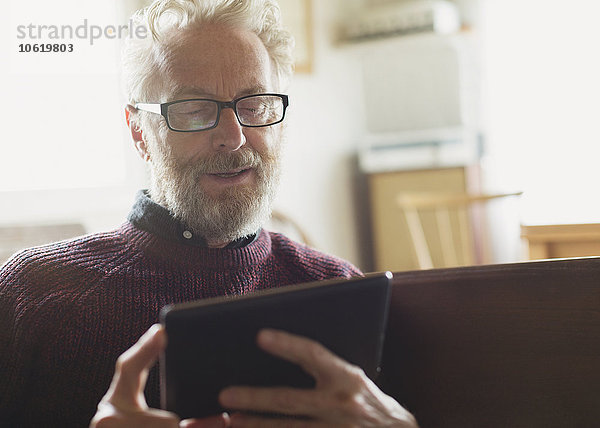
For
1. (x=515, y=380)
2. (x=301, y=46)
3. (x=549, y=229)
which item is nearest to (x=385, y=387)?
(x=515, y=380)

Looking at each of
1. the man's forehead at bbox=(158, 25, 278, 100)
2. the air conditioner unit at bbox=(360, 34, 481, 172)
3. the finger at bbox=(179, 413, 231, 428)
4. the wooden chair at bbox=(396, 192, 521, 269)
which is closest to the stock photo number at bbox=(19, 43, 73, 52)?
the man's forehead at bbox=(158, 25, 278, 100)

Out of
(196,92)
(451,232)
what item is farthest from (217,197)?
(451,232)

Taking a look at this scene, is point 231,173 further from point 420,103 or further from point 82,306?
point 420,103

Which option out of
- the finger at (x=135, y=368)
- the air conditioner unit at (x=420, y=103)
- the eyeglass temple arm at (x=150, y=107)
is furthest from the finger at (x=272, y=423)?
the air conditioner unit at (x=420, y=103)

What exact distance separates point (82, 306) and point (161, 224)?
0.18 meters

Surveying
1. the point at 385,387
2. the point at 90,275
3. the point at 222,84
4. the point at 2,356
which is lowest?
the point at 385,387

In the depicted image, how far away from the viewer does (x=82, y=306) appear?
3.42 ft

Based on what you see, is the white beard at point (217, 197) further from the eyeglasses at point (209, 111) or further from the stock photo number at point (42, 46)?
the stock photo number at point (42, 46)

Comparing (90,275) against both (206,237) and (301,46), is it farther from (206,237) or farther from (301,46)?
(301,46)

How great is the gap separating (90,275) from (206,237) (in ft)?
0.64

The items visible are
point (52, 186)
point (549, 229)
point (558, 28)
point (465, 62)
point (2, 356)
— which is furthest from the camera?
point (465, 62)

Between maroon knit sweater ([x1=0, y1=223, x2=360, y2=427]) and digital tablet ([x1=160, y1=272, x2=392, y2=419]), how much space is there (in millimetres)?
326

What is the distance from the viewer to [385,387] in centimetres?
110

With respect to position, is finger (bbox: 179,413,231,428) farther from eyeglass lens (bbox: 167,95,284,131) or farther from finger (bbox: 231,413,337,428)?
eyeglass lens (bbox: 167,95,284,131)
